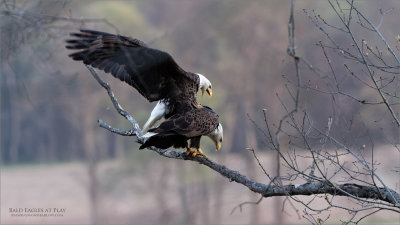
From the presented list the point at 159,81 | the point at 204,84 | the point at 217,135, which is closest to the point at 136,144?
the point at 204,84

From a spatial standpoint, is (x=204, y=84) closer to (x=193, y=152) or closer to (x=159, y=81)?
(x=159, y=81)

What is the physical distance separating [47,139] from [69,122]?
1.53 meters

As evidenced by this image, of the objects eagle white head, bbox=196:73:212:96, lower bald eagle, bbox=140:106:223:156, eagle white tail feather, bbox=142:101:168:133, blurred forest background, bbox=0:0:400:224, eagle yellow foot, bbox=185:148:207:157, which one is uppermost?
blurred forest background, bbox=0:0:400:224

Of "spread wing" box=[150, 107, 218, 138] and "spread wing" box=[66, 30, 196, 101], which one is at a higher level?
"spread wing" box=[66, 30, 196, 101]

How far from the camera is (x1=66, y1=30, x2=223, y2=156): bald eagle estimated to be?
4.67 metres

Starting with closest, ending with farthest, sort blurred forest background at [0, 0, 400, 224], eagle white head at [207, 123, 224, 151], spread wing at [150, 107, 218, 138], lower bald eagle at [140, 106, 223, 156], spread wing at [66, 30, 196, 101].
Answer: lower bald eagle at [140, 106, 223, 156], spread wing at [150, 107, 218, 138], spread wing at [66, 30, 196, 101], eagle white head at [207, 123, 224, 151], blurred forest background at [0, 0, 400, 224]

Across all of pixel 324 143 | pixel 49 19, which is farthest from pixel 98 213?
pixel 324 143

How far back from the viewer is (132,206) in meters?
31.7

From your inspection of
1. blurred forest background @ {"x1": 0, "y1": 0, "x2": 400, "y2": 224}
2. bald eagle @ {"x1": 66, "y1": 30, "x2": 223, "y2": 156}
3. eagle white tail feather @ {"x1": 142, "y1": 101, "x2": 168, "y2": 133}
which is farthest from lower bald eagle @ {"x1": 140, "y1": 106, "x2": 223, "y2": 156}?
blurred forest background @ {"x1": 0, "y1": 0, "x2": 400, "y2": 224}

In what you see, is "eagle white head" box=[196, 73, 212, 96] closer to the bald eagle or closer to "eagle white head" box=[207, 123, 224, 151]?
the bald eagle

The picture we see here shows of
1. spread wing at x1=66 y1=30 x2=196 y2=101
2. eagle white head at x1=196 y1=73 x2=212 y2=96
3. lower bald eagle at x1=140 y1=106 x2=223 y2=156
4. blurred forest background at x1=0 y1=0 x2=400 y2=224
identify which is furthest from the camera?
blurred forest background at x1=0 y1=0 x2=400 y2=224

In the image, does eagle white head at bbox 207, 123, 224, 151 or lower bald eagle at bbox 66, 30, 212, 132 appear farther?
eagle white head at bbox 207, 123, 224, 151

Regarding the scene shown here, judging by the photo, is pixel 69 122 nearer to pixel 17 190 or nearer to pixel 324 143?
pixel 17 190

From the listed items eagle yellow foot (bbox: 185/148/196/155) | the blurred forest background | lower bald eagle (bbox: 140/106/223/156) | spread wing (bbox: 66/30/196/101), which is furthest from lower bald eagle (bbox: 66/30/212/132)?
the blurred forest background
